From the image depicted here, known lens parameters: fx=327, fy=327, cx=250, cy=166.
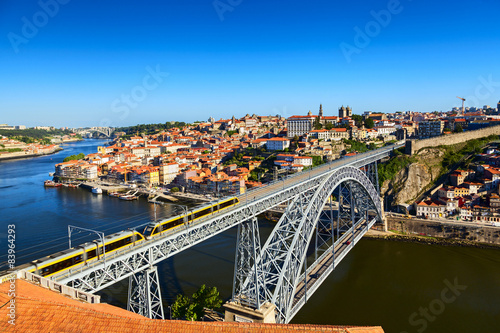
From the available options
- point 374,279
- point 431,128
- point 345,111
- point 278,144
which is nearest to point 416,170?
point 374,279

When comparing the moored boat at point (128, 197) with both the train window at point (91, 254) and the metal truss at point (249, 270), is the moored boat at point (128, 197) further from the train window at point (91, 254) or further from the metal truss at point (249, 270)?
the train window at point (91, 254)

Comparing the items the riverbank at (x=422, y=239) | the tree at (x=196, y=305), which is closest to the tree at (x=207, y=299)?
the tree at (x=196, y=305)

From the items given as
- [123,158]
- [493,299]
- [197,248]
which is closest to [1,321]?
[197,248]

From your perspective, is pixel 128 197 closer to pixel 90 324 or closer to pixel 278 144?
pixel 278 144

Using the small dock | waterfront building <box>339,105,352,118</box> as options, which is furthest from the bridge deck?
waterfront building <box>339,105,352,118</box>

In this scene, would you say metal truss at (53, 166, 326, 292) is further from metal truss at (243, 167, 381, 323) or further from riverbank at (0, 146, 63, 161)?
riverbank at (0, 146, 63, 161)

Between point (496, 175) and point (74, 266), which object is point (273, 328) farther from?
point (496, 175)
